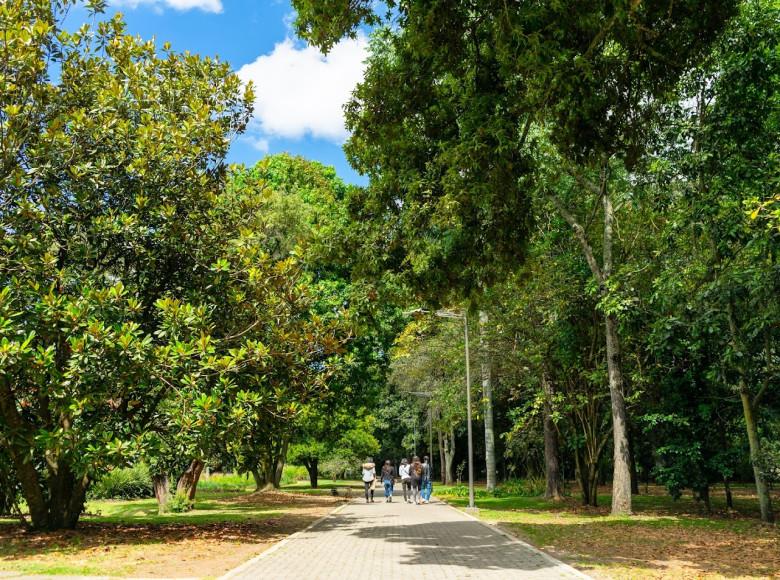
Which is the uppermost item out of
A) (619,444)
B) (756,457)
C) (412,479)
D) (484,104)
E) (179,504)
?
(484,104)

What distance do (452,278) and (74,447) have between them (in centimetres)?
722

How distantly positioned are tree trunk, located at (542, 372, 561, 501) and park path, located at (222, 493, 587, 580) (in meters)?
7.52

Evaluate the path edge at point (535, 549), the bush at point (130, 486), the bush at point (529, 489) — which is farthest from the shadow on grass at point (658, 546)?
the bush at point (130, 486)

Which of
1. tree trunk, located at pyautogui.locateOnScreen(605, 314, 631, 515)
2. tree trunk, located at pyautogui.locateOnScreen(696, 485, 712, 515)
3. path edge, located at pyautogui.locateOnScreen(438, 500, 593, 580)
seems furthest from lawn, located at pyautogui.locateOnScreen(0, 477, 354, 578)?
tree trunk, located at pyautogui.locateOnScreen(696, 485, 712, 515)

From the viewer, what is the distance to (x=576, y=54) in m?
9.95

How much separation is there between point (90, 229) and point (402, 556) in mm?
8279

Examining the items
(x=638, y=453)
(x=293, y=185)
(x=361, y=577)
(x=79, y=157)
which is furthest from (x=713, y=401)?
(x=293, y=185)

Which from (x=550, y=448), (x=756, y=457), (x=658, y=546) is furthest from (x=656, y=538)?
(x=550, y=448)

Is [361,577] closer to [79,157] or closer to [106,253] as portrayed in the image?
[106,253]

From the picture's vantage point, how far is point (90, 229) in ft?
42.1

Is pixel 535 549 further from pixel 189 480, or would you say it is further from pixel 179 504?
pixel 189 480

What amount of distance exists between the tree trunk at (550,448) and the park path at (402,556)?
24.7ft

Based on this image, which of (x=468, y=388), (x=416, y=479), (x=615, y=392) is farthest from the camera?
(x=416, y=479)

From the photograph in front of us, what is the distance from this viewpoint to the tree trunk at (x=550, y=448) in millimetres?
23688
